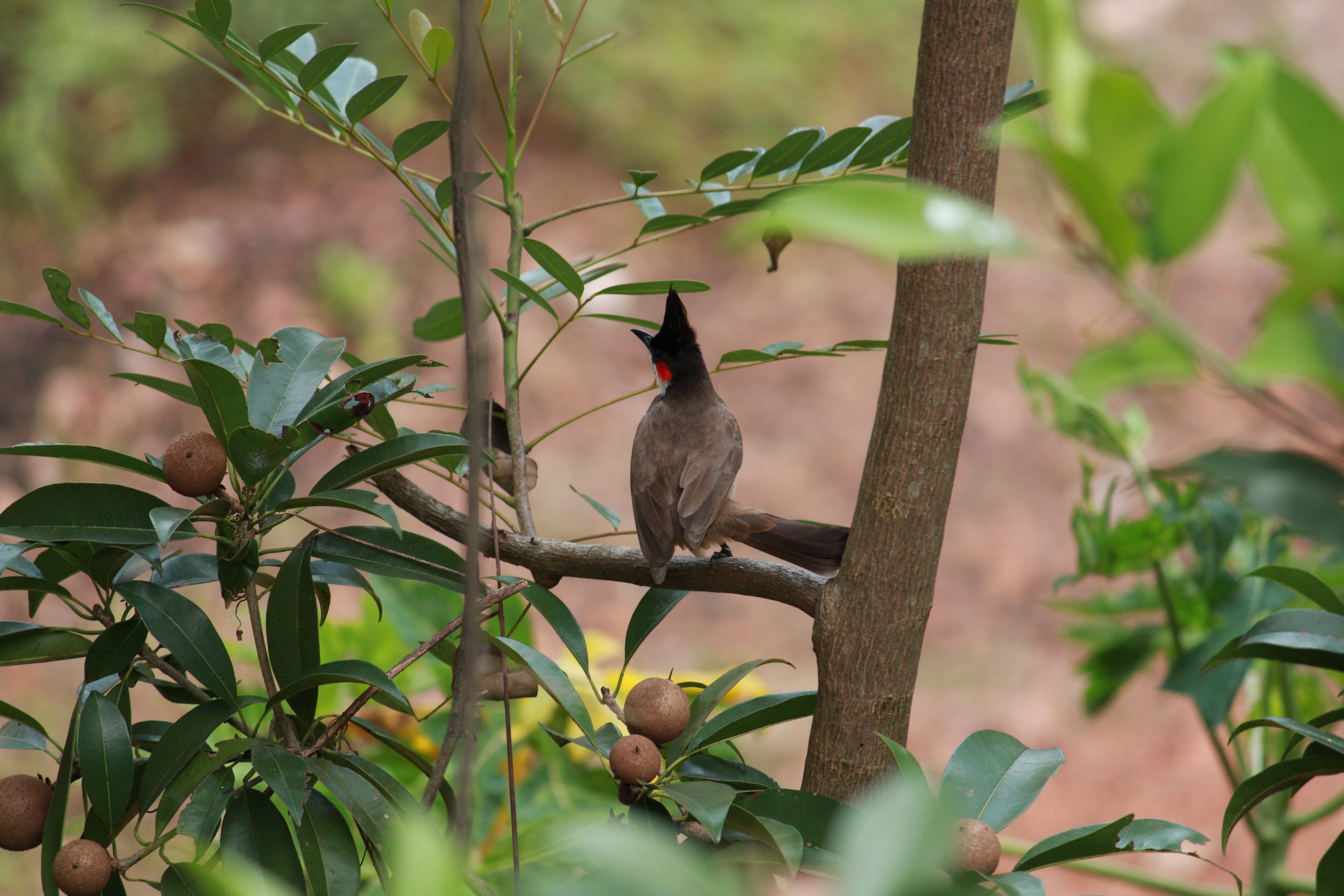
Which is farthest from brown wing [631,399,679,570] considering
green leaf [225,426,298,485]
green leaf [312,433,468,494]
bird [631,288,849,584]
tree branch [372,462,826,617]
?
green leaf [225,426,298,485]

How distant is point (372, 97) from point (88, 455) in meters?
0.43

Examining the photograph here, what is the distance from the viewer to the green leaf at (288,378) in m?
0.91

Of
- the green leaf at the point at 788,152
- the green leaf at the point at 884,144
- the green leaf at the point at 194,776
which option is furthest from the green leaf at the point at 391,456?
the green leaf at the point at 884,144

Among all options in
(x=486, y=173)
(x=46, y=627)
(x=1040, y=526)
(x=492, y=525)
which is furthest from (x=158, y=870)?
(x=1040, y=526)

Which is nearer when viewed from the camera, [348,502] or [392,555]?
[348,502]

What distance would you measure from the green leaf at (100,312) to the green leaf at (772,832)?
761 millimetres

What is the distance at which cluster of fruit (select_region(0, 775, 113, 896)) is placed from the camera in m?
0.79

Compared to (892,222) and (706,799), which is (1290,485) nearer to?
(892,222)

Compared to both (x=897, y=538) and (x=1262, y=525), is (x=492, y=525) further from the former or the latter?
(x=1262, y=525)

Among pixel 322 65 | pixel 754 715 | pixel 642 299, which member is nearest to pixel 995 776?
pixel 754 715

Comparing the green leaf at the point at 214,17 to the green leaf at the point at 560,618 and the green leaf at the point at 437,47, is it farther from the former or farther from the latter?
the green leaf at the point at 560,618

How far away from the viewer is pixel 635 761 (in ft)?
2.77

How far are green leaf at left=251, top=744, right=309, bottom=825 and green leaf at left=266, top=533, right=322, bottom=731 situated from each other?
0.09m

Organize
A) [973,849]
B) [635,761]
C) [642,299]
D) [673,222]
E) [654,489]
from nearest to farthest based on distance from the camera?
[973,849] → [635,761] → [673,222] → [654,489] → [642,299]
